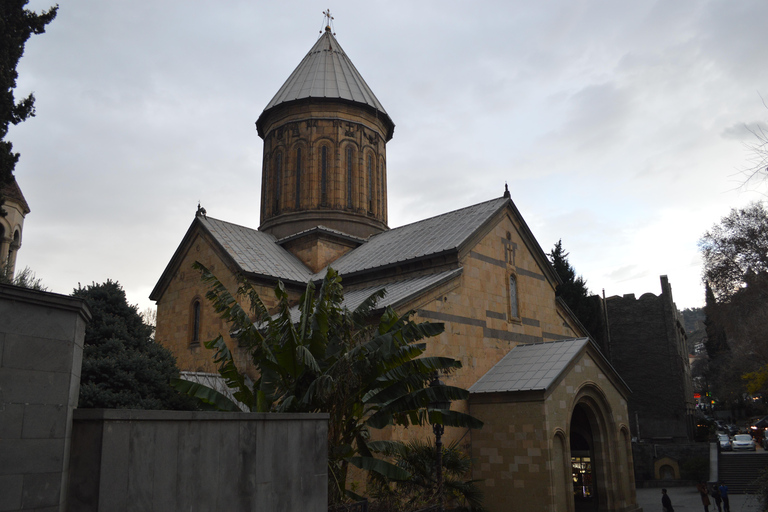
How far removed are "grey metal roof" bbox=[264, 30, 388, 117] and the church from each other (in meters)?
0.08

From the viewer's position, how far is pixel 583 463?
1523 cm

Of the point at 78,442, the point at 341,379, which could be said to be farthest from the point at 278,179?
the point at 78,442

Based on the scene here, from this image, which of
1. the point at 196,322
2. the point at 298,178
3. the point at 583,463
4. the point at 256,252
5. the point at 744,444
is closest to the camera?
the point at 583,463

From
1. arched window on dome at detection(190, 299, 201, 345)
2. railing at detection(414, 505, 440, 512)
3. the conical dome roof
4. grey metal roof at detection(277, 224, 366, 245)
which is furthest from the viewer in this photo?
the conical dome roof

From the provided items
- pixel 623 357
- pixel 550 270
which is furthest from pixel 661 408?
pixel 550 270

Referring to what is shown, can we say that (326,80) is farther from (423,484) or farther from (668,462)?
(668,462)

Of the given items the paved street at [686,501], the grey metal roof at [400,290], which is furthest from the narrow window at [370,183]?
Result: the paved street at [686,501]

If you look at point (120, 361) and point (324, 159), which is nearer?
point (120, 361)

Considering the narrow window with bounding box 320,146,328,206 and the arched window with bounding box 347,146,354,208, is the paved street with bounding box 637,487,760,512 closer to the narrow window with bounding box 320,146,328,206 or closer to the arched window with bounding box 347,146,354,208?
the arched window with bounding box 347,146,354,208

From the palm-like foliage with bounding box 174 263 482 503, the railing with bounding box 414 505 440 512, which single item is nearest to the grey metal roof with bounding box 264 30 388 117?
the palm-like foliage with bounding box 174 263 482 503

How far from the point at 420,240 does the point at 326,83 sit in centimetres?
866

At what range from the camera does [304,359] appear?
8961 millimetres

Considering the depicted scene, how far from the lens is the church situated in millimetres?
12430

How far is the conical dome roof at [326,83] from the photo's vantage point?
70.6 feet
